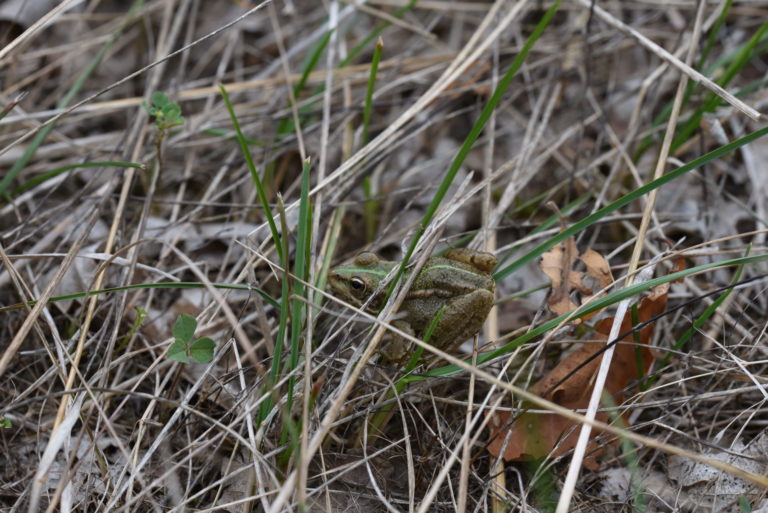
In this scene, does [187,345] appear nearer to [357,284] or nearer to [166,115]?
[357,284]

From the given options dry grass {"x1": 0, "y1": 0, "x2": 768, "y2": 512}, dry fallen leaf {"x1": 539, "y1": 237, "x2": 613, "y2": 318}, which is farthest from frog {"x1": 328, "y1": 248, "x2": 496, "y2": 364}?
dry fallen leaf {"x1": 539, "y1": 237, "x2": 613, "y2": 318}

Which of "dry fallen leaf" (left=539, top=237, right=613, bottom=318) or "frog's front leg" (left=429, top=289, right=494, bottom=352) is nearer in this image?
"frog's front leg" (left=429, top=289, right=494, bottom=352)

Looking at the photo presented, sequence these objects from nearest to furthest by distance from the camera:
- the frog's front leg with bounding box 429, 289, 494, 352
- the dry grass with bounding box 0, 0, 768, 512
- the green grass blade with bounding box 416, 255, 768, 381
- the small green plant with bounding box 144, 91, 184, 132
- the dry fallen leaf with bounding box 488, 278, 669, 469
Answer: the green grass blade with bounding box 416, 255, 768, 381
the dry grass with bounding box 0, 0, 768, 512
the dry fallen leaf with bounding box 488, 278, 669, 469
the frog's front leg with bounding box 429, 289, 494, 352
the small green plant with bounding box 144, 91, 184, 132

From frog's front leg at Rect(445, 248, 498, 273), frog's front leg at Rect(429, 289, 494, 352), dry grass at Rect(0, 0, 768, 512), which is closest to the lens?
dry grass at Rect(0, 0, 768, 512)

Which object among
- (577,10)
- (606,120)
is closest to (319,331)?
(606,120)

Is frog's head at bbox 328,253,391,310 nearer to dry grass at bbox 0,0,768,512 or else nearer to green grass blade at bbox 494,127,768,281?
dry grass at bbox 0,0,768,512

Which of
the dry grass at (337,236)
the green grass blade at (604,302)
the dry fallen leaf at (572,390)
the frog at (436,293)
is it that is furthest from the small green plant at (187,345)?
the dry fallen leaf at (572,390)

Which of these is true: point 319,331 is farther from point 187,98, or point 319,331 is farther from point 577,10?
point 577,10
